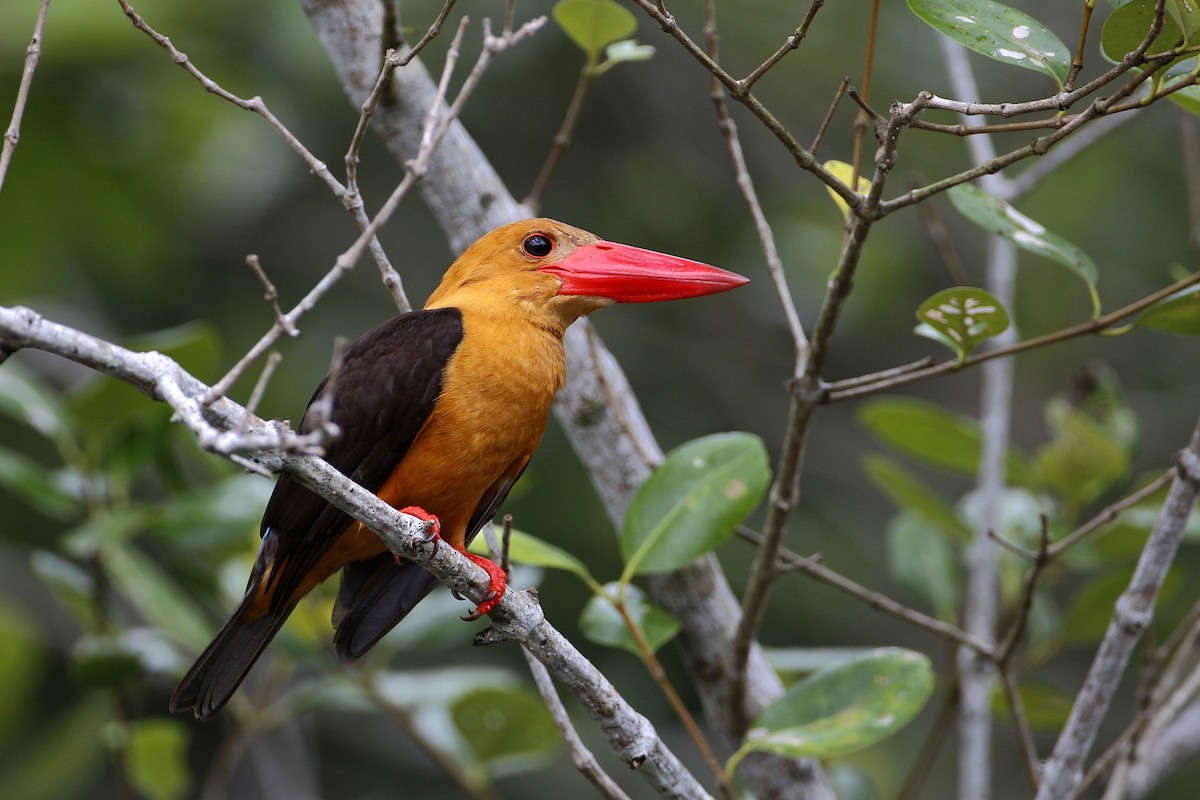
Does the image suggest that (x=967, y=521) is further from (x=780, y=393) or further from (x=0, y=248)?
(x=0, y=248)

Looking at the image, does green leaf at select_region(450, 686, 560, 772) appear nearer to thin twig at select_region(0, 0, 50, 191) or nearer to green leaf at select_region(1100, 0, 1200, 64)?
thin twig at select_region(0, 0, 50, 191)

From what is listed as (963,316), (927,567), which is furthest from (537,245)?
(927,567)

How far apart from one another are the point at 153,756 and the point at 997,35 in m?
2.94

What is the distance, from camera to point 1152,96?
1904 mm

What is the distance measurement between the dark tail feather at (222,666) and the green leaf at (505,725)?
74cm

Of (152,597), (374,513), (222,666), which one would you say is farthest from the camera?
(152,597)

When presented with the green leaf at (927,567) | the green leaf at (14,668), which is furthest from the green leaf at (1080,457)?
the green leaf at (14,668)

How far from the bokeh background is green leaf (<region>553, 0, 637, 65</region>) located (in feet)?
7.24

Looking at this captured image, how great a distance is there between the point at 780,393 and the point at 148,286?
3.14 metres

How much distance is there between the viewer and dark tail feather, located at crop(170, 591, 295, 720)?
2822mm

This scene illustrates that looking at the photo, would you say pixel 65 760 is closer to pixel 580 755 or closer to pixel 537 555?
pixel 537 555

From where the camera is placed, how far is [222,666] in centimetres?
285

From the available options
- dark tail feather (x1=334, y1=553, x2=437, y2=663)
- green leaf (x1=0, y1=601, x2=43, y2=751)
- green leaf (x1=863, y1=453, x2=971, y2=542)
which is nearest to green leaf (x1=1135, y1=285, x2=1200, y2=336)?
green leaf (x1=863, y1=453, x2=971, y2=542)

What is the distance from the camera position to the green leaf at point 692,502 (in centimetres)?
280
